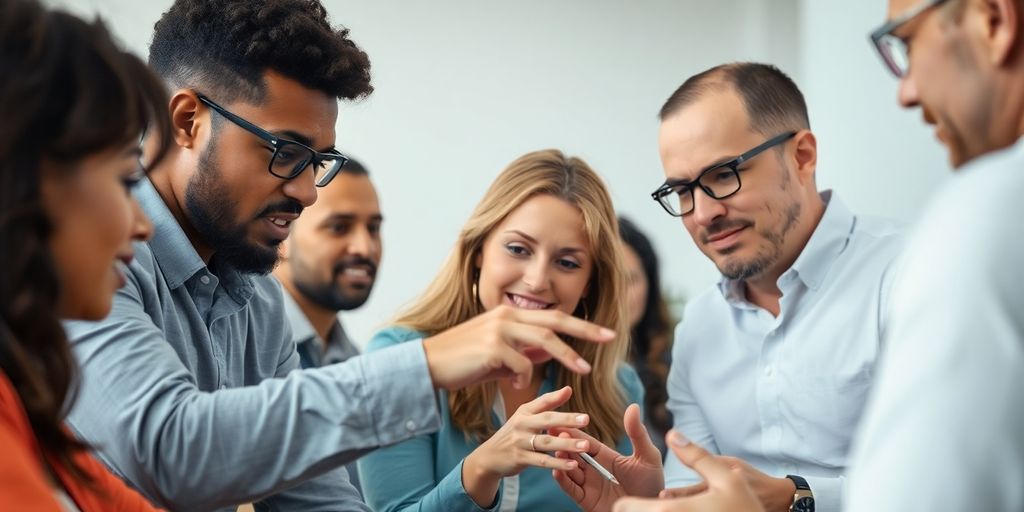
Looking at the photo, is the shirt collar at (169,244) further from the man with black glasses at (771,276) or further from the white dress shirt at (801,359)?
the white dress shirt at (801,359)

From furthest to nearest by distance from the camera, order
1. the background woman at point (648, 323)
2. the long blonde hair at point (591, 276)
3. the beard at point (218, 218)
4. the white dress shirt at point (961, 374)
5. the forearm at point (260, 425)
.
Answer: the background woman at point (648, 323), the long blonde hair at point (591, 276), the beard at point (218, 218), the forearm at point (260, 425), the white dress shirt at point (961, 374)

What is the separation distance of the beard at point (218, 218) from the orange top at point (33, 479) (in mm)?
586

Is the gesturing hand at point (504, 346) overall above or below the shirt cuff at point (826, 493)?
above

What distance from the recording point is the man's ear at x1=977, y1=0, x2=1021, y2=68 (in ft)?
3.26

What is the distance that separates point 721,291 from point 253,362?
1214 mm

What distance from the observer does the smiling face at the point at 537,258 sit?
8.18ft

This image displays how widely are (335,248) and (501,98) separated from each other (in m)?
2.39

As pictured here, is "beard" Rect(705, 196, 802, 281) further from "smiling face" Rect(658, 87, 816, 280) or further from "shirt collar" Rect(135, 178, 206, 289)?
"shirt collar" Rect(135, 178, 206, 289)

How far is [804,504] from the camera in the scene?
203 centimetres

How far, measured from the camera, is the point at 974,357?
0.78 meters

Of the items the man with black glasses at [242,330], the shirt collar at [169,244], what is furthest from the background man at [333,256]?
the shirt collar at [169,244]

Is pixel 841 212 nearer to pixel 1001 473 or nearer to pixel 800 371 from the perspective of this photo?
pixel 800 371

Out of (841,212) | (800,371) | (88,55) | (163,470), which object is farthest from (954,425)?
(841,212)

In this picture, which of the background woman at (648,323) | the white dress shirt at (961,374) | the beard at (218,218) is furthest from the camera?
the background woman at (648,323)
